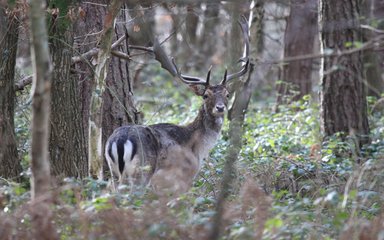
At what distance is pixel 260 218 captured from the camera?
17.9 ft

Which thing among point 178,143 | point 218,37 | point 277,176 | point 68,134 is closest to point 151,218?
point 68,134

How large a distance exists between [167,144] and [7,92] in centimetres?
205

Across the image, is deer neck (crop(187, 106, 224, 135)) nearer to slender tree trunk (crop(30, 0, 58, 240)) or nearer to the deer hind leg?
the deer hind leg

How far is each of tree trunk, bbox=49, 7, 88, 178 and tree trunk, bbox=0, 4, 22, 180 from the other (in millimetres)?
488

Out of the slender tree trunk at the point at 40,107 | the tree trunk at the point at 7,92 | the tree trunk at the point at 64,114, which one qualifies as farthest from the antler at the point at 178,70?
the slender tree trunk at the point at 40,107

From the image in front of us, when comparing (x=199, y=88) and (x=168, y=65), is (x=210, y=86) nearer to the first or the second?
(x=199, y=88)

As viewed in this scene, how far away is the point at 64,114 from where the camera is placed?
7953 mm

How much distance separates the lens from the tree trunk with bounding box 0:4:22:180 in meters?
7.98

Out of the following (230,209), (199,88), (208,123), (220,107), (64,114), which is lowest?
(230,209)

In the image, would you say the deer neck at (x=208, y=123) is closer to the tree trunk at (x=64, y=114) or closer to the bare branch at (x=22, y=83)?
the tree trunk at (x=64, y=114)

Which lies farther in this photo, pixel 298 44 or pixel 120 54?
pixel 298 44

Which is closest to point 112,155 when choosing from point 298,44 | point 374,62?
point 374,62

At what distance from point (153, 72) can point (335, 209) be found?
15.3 metres

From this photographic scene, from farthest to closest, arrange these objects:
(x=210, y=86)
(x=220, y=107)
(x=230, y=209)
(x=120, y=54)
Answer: (x=210, y=86), (x=220, y=107), (x=120, y=54), (x=230, y=209)
